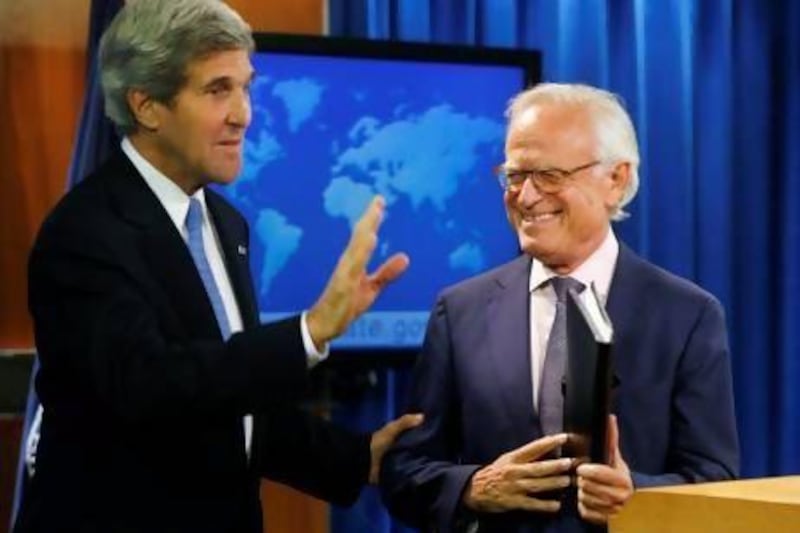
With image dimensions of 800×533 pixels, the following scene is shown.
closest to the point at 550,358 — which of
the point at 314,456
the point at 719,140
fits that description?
the point at 314,456

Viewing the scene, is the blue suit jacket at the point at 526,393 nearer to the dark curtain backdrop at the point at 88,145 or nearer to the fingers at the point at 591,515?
the fingers at the point at 591,515

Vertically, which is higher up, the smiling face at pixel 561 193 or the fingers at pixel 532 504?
the smiling face at pixel 561 193

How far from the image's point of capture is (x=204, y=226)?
191cm

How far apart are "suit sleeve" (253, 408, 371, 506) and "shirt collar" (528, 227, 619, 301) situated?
0.35 meters

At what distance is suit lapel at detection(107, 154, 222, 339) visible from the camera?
5.76ft

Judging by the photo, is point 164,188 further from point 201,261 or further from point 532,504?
point 532,504

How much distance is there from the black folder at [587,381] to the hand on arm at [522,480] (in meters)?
0.04

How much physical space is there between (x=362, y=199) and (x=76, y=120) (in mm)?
594

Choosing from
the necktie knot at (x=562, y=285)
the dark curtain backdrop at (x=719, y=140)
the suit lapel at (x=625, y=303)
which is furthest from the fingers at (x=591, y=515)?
the dark curtain backdrop at (x=719, y=140)

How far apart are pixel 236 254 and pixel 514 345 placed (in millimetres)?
413

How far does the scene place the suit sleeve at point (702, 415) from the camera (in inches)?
75.9

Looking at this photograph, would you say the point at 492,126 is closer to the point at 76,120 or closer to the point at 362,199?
the point at 362,199

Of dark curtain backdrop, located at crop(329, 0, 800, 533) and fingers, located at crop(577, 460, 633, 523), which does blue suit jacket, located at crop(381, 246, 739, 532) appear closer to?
fingers, located at crop(577, 460, 633, 523)

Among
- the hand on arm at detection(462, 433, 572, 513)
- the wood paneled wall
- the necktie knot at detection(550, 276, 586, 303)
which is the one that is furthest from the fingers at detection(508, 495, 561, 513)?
the wood paneled wall
